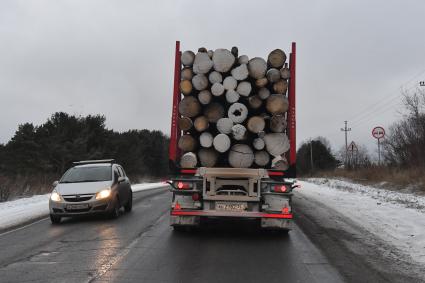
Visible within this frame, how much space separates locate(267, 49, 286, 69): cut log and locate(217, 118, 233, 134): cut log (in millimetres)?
1455

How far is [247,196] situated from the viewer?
9.14 m

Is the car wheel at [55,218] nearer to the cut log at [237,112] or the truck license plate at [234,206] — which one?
the truck license plate at [234,206]

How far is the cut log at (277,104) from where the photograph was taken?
9.48m

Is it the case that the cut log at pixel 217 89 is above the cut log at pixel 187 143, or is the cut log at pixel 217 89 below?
above

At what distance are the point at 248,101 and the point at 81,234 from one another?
4.54m

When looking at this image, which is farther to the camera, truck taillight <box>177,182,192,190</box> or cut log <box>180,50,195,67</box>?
cut log <box>180,50,195,67</box>

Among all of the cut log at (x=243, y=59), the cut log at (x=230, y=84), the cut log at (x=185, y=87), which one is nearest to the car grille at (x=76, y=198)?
the cut log at (x=185, y=87)

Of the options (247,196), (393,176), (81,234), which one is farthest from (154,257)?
(393,176)

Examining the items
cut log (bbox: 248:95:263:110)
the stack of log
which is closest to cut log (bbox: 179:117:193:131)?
the stack of log

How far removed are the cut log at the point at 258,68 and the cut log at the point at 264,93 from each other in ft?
0.84

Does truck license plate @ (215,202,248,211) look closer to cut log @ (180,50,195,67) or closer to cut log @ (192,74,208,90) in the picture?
cut log @ (192,74,208,90)

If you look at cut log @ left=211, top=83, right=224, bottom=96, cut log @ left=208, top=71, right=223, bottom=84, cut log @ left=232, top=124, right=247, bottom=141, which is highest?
cut log @ left=208, top=71, right=223, bottom=84

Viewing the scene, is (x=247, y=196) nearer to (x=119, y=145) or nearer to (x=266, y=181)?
(x=266, y=181)

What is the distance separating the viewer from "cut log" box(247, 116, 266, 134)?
9523mm
